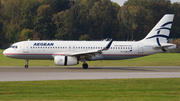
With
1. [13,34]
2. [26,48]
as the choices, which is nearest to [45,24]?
[13,34]

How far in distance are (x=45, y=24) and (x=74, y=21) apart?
35.9 ft

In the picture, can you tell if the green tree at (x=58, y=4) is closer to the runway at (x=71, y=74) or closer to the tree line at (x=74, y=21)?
the tree line at (x=74, y=21)

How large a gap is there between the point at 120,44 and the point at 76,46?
5.84 metres

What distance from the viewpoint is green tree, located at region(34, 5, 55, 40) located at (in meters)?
97.6

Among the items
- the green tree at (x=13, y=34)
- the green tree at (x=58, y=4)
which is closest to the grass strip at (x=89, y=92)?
the green tree at (x=13, y=34)

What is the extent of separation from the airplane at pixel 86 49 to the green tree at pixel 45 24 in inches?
2488

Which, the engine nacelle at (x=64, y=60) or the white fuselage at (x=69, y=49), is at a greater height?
the white fuselage at (x=69, y=49)

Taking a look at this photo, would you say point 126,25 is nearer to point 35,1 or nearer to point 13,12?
point 35,1

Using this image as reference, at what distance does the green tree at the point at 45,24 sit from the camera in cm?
9756

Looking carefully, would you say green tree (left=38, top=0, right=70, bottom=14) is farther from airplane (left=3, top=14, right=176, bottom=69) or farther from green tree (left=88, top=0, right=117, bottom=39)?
airplane (left=3, top=14, right=176, bottom=69)

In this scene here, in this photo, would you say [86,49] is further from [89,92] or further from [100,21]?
[100,21]

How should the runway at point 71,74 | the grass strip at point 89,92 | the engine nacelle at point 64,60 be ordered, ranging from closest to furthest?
1. the grass strip at point 89,92
2. the runway at point 71,74
3. the engine nacelle at point 64,60

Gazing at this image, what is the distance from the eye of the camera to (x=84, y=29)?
10438 centimetres

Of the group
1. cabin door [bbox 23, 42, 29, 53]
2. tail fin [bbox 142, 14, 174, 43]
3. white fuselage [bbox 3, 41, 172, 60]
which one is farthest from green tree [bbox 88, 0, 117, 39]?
cabin door [bbox 23, 42, 29, 53]
